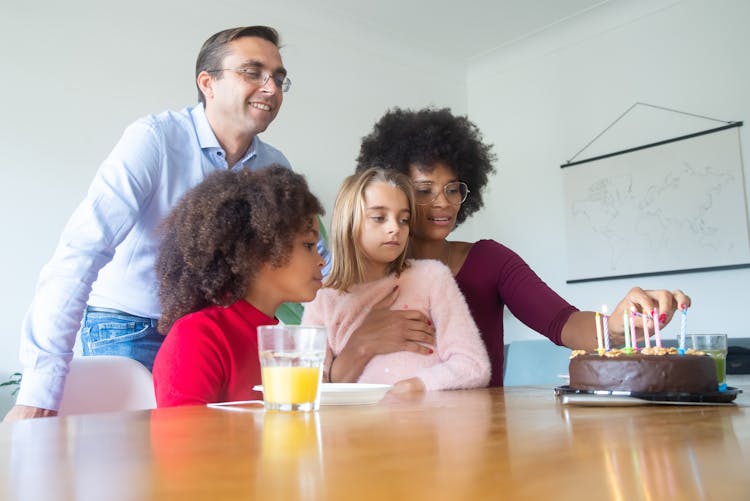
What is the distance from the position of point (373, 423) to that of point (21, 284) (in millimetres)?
3156

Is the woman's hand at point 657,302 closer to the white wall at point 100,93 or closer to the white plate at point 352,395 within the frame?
the white plate at point 352,395

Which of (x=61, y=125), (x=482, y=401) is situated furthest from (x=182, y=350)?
(x=61, y=125)

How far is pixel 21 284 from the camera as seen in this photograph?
10.6ft

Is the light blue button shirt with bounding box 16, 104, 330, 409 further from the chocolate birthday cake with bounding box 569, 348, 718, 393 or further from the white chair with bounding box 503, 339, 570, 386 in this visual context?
the white chair with bounding box 503, 339, 570, 386

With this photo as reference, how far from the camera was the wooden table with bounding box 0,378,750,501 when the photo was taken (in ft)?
0.92

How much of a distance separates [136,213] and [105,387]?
0.56 m

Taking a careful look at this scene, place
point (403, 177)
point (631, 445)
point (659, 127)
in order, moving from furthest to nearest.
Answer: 1. point (659, 127)
2. point (403, 177)
3. point (631, 445)

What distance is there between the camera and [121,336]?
5.88 ft

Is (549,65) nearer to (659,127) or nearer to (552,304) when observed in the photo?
(659,127)

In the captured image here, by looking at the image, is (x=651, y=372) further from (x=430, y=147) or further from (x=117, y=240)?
(x=117, y=240)

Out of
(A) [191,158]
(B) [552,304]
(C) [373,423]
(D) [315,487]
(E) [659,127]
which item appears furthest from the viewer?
(E) [659,127]

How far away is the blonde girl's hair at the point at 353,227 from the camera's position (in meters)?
1.64

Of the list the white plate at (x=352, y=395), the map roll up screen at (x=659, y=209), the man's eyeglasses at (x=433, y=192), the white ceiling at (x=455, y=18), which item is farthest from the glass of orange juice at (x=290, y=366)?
the white ceiling at (x=455, y=18)

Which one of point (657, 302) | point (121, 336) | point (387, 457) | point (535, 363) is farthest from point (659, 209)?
point (387, 457)
